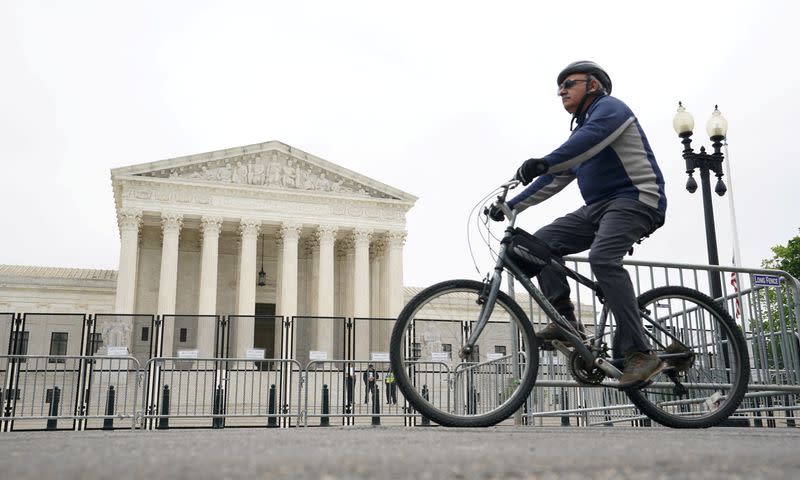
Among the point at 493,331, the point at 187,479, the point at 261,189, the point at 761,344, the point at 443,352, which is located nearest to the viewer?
the point at 187,479

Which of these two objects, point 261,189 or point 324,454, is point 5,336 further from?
point 261,189

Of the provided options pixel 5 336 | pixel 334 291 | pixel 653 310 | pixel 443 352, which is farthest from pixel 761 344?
pixel 334 291

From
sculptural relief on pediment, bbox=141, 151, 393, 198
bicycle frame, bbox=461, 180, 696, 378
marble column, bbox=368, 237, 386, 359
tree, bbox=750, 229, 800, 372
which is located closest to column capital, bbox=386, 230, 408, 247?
marble column, bbox=368, 237, 386, 359

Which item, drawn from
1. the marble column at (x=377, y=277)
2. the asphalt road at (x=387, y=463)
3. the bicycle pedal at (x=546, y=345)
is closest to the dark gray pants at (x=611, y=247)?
the bicycle pedal at (x=546, y=345)

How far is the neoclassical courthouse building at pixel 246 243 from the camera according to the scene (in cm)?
3994

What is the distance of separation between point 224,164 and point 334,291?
400 inches

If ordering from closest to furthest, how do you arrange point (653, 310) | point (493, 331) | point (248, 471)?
point (248, 471) < point (653, 310) < point (493, 331)

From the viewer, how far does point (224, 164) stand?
42.2 metres

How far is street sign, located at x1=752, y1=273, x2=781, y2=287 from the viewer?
640 cm

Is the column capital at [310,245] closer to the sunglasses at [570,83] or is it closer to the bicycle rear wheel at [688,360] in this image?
the bicycle rear wheel at [688,360]

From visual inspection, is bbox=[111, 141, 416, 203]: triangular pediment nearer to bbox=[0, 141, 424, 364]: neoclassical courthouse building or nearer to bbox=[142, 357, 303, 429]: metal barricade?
bbox=[0, 141, 424, 364]: neoclassical courthouse building

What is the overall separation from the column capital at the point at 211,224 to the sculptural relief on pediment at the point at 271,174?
2148 mm

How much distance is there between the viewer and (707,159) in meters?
14.0

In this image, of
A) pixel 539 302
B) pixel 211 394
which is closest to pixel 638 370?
pixel 539 302
